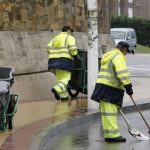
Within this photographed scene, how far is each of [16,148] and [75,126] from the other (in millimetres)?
2963

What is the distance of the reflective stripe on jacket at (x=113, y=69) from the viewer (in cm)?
938

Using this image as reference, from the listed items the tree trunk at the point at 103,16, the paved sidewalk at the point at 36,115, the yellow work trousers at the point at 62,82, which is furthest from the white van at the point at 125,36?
the yellow work trousers at the point at 62,82

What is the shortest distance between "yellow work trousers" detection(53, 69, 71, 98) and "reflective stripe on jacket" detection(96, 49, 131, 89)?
3.74 meters

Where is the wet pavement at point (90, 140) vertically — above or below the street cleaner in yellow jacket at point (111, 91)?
below

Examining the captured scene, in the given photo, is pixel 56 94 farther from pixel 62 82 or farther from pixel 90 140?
pixel 90 140

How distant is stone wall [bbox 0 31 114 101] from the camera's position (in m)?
13.6

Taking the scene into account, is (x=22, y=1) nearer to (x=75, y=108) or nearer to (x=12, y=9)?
(x=12, y=9)

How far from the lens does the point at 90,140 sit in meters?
9.70

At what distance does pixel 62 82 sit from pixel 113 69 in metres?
3.97

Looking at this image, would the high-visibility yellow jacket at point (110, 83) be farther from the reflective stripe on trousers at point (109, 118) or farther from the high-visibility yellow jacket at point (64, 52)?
the high-visibility yellow jacket at point (64, 52)

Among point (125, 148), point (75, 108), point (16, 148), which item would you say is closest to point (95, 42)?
point (75, 108)

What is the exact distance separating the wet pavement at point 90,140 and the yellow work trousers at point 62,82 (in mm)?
2040

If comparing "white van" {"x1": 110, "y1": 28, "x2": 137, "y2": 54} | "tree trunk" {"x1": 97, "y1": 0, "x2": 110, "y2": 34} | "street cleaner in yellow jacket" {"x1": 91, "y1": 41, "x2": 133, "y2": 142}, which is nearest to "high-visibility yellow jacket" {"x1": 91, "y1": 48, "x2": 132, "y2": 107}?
"street cleaner in yellow jacket" {"x1": 91, "y1": 41, "x2": 133, "y2": 142}

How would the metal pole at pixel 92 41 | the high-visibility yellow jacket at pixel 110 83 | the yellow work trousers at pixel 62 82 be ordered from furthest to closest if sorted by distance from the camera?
the yellow work trousers at pixel 62 82 → the metal pole at pixel 92 41 → the high-visibility yellow jacket at pixel 110 83
